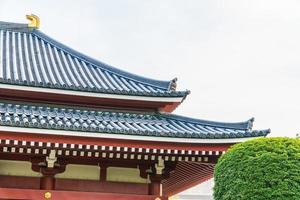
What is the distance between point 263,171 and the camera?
9.48 m

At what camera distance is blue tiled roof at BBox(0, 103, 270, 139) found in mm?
11773

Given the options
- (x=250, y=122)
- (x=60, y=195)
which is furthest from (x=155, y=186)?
(x=250, y=122)

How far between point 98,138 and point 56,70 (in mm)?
5634

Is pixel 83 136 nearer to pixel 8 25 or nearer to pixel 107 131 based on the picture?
pixel 107 131

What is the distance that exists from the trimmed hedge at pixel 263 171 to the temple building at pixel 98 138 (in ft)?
7.66

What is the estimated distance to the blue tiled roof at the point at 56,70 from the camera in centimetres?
1439

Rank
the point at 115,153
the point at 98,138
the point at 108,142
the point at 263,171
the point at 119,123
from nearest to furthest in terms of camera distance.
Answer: the point at 263,171
the point at 98,138
the point at 108,142
the point at 115,153
the point at 119,123

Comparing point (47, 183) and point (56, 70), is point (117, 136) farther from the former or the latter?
point (56, 70)

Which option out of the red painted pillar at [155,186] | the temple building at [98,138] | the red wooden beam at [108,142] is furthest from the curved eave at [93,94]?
the red painted pillar at [155,186]

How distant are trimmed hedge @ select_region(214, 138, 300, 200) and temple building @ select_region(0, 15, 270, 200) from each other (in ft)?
7.66

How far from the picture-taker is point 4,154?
1223 centimetres

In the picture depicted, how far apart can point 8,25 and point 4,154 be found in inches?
361

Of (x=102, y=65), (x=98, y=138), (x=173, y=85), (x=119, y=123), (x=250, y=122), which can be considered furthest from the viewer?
(x=102, y=65)

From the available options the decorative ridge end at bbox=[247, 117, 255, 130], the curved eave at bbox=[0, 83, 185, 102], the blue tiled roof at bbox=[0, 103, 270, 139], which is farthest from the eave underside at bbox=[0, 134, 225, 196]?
the curved eave at bbox=[0, 83, 185, 102]
